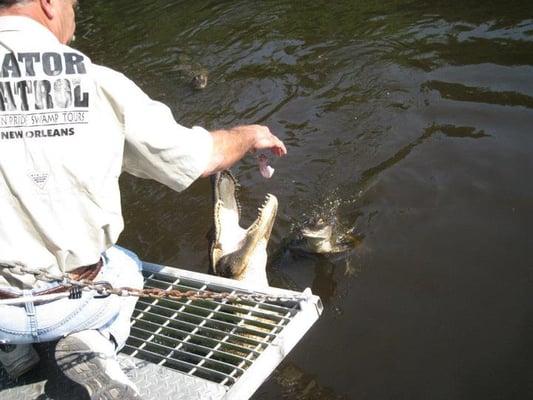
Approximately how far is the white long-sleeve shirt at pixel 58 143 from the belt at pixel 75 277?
0.04 m

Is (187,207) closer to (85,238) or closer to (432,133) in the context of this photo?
(432,133)

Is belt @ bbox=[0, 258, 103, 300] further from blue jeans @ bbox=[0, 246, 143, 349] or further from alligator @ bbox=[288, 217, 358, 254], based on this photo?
alligator @ bbox=[288, 217, 358, 254]

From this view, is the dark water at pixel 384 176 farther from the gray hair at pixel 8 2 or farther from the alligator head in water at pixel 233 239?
the gray hair at pixel 8 2

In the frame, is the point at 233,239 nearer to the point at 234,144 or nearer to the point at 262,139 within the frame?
the point at 262,139

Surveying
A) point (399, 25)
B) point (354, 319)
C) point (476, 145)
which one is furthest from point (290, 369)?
point (399, 25)

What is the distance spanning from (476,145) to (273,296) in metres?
3.51

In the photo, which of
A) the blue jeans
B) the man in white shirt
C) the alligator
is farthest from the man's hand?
the alligator

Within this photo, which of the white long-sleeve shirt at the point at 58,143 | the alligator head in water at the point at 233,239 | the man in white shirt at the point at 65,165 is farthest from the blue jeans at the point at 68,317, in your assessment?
the alligator head in water at the point at 233,239

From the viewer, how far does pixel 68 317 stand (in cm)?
257

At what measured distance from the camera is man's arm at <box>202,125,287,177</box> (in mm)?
2811

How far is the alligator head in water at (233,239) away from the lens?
3.93 m

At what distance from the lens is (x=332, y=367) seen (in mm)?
3975

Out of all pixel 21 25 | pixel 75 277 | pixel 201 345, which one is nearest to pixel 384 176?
pixel 201 345

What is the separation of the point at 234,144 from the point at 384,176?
312cm
